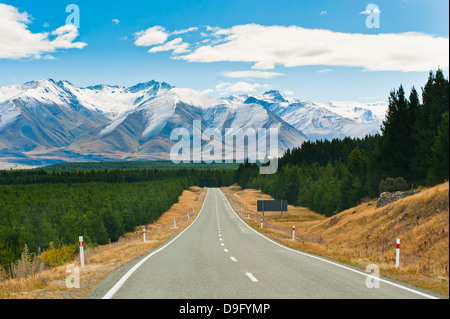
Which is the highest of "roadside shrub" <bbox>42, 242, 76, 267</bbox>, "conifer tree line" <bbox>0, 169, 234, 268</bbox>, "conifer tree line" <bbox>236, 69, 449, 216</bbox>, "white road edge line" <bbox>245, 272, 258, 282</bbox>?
"conifer tree line" <bbox>236, 69, 449, 216</bbox>

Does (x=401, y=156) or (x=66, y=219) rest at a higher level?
(x=401, y=156)

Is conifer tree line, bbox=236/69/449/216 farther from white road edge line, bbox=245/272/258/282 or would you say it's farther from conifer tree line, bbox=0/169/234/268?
conifer tree line, bbox=0/169/234/268

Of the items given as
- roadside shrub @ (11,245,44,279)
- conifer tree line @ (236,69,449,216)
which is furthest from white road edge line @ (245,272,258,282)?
conifer tree line @ (236,69,449,216)

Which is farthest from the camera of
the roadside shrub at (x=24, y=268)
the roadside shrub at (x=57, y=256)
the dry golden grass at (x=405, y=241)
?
the roadside shrub at (x=57, y=256)

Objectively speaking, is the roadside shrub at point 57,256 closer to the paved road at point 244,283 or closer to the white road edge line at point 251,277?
the paved road at point 244,283

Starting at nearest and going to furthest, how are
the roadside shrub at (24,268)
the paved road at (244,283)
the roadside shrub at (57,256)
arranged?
1. the paved road at (244,283)
2. the roadside shrub at (24,268)
3. the roadside shrub at (57,256)

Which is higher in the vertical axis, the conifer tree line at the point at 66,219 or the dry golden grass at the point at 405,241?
the dry golden grass at the point at 405,241

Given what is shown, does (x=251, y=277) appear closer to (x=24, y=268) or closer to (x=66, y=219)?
(x=24, y=268)

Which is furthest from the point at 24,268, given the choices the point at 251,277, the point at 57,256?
the point at 57,256

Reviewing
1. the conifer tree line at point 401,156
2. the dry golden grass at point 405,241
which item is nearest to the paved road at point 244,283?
the dry golden grass at point 405,241
